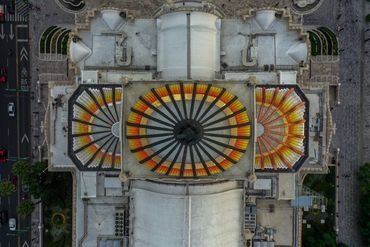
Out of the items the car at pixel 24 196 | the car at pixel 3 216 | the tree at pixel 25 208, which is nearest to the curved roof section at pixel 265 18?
the tree at pixel 25 208

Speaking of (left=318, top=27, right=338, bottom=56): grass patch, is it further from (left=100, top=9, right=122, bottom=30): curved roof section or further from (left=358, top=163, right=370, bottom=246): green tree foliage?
(left=100, top=9, right=122, bottom=30): curved roof section

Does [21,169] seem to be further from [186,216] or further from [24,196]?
[186,216]

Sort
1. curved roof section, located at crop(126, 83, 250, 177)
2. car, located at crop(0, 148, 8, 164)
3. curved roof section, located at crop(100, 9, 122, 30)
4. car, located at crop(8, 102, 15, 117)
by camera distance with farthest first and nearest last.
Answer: car, located at crop(8, 102, 15, 117), car, located at crop(0, 148, 8, 164), curved roof section, located at crop(100, 9, 122, 30), curved roof section, located at crop(126, 83, 250, 177)

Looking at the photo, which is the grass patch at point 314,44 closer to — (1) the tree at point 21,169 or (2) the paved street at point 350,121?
(2) the paved street at point 350,121

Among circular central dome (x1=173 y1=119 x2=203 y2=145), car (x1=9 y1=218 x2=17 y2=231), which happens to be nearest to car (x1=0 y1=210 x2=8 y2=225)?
car (x1=9 y1=218 x2=17 y2=231)

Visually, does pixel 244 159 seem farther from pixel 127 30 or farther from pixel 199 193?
pixel 127 30

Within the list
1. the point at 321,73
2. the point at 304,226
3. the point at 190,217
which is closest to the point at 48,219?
the point at 190,217

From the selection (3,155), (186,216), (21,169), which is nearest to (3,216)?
(3,155)
